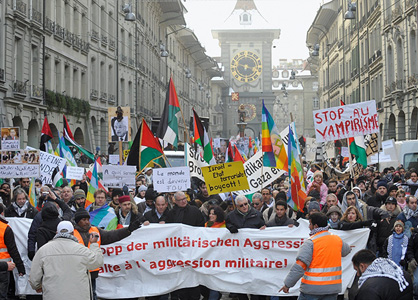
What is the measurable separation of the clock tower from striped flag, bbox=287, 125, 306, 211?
10163 cm

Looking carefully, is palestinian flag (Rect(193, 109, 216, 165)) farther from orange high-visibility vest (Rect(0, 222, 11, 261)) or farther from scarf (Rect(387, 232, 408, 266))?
orange high-visibility vest (Rect(0, 222, 11, 261))

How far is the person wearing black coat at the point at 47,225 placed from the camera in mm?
9164

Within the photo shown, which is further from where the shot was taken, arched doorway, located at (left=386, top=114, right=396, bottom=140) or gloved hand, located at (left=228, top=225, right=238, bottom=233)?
arched doorway, located at (left=386, top=114, right=396, bottom=140)

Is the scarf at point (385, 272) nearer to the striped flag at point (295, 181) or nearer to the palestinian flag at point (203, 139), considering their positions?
the striped flag at point (295, 181)

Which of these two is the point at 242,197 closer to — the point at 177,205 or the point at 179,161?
the point at 177,205

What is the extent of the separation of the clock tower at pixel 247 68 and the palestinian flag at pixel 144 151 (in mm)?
100593

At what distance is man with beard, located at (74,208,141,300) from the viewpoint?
8641 mm

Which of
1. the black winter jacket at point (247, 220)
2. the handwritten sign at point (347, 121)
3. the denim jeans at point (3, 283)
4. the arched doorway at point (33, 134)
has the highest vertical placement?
the arched doorway at point (33, 134)

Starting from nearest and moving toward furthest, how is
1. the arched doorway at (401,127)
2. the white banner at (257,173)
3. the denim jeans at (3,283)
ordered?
1. the denim jeans at (3,283)
2. the white banner at (257,173)
3. the arched doorway at (401,127)

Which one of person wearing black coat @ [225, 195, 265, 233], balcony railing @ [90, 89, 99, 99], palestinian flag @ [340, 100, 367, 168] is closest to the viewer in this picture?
person wearing black coat @ [225, 195, 265, 233]

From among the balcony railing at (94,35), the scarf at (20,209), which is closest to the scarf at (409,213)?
the scarf at (20,209)

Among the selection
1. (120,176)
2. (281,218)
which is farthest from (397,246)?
(120,176)

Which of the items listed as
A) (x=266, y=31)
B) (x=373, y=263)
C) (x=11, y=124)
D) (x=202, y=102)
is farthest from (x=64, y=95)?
(x=266, y=31)

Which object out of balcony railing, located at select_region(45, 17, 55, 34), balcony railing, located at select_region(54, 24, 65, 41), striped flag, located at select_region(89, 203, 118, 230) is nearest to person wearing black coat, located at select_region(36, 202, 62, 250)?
Result: striped flag, located at select_region(89, 203, 118, 230)
